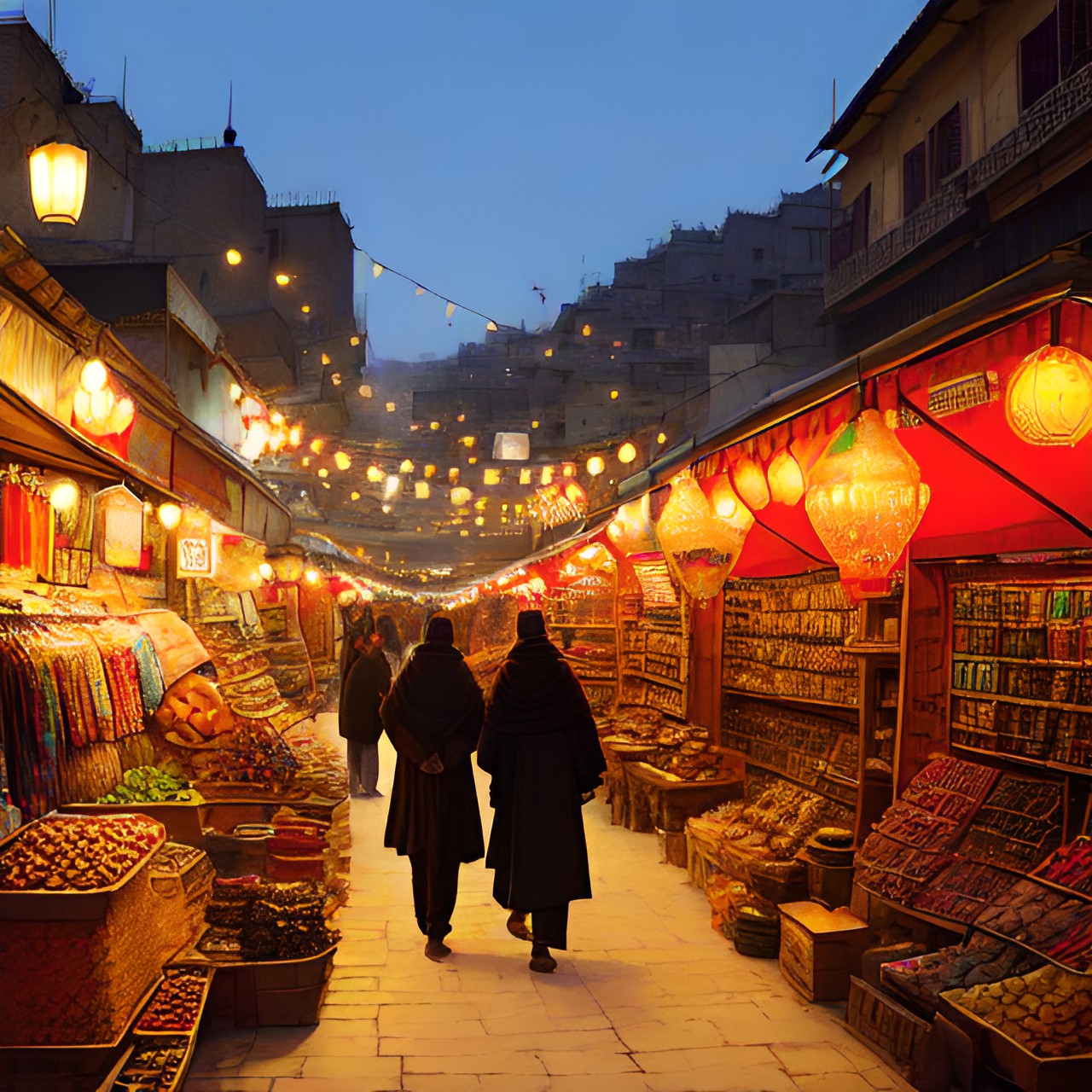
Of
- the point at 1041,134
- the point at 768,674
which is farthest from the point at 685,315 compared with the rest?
the point at 768,674

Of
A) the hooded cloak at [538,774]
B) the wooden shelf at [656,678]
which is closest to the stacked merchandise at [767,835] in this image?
the hooded cloak at [538,774]

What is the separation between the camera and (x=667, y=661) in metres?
11.5

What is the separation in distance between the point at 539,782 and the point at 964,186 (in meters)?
11.1

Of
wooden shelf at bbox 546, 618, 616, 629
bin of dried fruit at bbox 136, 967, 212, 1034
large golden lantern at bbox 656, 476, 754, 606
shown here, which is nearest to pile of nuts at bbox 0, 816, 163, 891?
bin of dried fruit at bbox 136, 967, 212, 1034

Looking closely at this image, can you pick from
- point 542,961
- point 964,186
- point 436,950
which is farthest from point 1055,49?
point 436,950

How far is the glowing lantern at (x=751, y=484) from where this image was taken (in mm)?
6074

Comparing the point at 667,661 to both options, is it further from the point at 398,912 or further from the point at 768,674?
the point at 398,912

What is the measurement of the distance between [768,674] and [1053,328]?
556 centimetres

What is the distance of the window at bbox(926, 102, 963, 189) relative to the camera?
13.4m

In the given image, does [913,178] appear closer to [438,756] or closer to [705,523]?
[705,523]

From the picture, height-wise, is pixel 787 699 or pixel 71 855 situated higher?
pixel 787 699

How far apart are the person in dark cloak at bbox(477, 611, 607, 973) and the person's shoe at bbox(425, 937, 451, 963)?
47 cm

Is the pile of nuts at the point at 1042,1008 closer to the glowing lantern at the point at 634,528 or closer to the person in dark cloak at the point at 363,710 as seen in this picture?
the glowing lantern at the point at 634,528

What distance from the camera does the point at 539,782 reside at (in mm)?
5996
